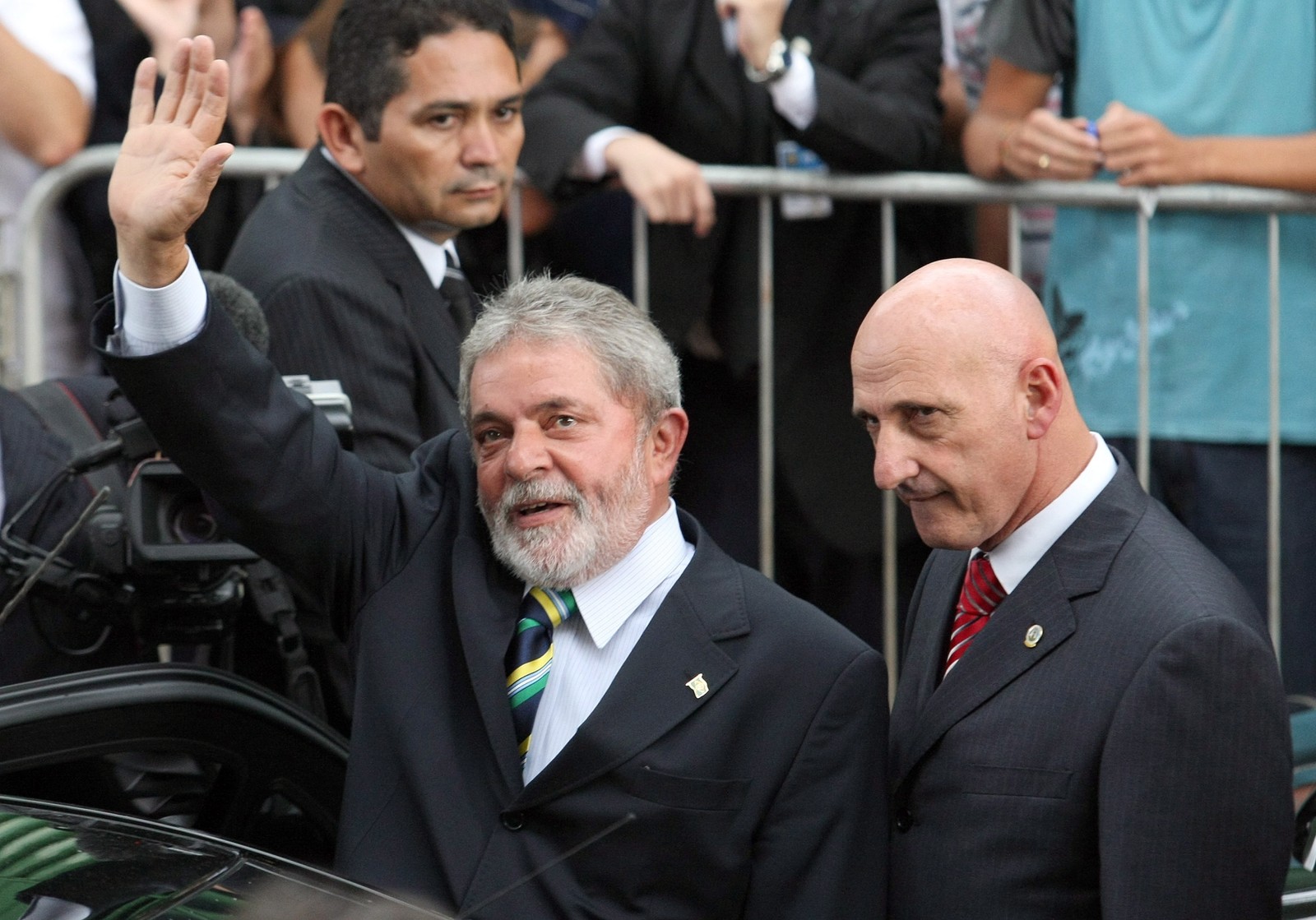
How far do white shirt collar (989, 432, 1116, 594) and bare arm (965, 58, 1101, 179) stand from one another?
5.91 feet

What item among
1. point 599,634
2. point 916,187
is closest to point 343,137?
point 599,634

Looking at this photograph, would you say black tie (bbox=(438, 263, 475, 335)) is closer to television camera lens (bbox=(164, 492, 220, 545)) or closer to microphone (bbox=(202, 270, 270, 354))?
microphone (bbox=(202, 270, 270, 354))

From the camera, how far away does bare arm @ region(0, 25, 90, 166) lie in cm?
434

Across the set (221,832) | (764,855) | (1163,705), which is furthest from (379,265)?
(1163,705)

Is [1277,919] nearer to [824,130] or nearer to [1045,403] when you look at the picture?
[1045,403]

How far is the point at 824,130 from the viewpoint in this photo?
4.43 metres

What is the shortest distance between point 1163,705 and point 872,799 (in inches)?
19.5

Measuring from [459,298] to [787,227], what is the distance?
1236 millimetres

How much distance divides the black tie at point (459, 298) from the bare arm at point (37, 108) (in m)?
1.22

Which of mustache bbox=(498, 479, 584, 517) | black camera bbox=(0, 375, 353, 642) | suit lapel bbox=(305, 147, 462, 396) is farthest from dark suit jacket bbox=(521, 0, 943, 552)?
mustache bbox=(498, 479, 584, 517)

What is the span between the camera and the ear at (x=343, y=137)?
373 centimetres

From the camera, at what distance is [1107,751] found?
2.46 metres

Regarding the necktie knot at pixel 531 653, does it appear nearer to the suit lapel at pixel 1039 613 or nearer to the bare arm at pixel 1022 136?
the suit lapel at pixel 1039 613

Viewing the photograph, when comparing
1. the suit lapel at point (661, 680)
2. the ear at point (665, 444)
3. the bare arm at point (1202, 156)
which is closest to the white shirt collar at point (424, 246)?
the ear at point (665, 444)
